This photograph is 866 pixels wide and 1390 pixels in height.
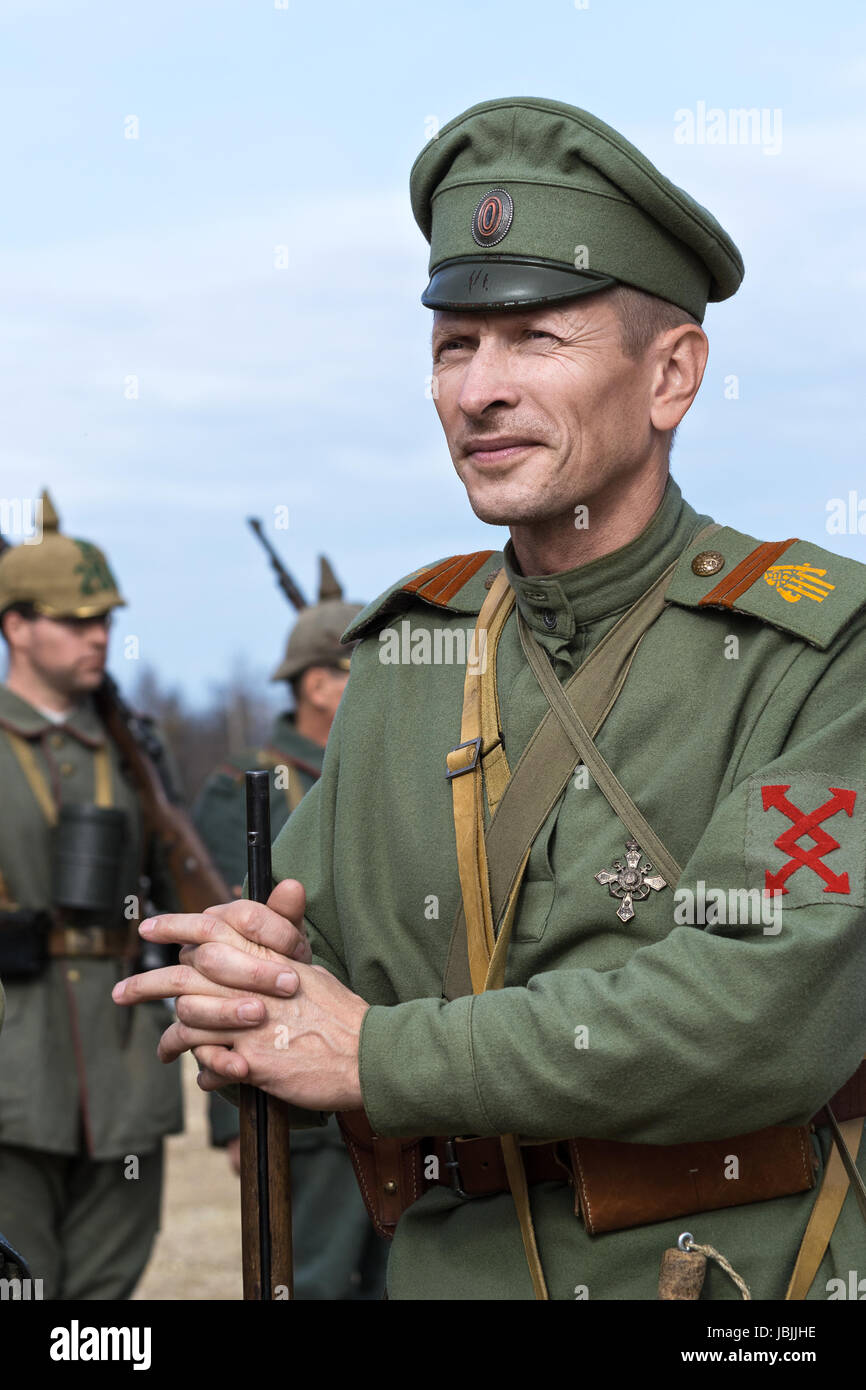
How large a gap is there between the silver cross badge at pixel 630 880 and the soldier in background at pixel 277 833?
478 cm

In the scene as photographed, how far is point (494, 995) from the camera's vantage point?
2678mm

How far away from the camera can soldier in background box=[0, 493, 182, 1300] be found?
736 cm

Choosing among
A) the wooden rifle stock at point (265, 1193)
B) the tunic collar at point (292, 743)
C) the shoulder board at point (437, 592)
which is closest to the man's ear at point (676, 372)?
the shoulder board at point (437, 592)

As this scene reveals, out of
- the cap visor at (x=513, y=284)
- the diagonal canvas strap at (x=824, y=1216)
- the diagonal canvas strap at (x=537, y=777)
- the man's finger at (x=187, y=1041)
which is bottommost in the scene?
the diagonal canvas strap at (x=824, y=1216)

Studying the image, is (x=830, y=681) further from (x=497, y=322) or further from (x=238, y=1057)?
(x=238, y=1057)

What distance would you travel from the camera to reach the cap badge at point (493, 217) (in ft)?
9.59

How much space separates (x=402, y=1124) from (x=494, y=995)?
0.75 feet

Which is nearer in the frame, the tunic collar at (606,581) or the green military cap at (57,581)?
the tunic collar at (606,581)

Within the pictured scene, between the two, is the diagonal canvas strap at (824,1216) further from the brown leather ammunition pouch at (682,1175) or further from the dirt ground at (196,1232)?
the dirt ground at (196,1232)

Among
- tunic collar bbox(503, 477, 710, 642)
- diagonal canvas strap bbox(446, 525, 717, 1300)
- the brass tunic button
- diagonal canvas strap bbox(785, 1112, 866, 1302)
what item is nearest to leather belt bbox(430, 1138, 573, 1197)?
diagonal canvas strap bbox(446, 525, 717, 1300)

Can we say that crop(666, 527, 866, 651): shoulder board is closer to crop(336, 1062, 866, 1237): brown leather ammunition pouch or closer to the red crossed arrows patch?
the red crossed arrows patch

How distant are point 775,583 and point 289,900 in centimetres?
89

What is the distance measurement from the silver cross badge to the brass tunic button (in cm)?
46

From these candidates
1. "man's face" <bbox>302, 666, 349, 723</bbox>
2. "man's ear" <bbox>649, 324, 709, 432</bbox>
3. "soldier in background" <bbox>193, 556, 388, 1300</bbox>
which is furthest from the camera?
"man's face" <bbox>302, 666, 349, 723</bbox>
